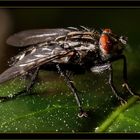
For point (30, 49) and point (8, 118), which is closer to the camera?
point (8, 118)

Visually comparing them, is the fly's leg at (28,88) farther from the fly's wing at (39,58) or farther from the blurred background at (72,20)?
the blurred background at (72,20)

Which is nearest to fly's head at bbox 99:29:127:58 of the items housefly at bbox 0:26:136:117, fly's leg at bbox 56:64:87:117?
housefly at bbox 0:26:136:117

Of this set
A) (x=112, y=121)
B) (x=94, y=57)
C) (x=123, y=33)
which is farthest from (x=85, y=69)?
(x=123, y=33)

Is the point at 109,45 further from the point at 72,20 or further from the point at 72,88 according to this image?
the point at 72,20

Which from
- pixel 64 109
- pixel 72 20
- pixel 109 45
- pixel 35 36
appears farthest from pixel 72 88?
pixel 72 20

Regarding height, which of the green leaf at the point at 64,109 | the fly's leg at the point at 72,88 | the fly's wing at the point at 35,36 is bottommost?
the green leaf at the point at 64,109

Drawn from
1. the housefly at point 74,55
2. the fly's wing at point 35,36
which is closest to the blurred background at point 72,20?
the fly's wing at point 35,36

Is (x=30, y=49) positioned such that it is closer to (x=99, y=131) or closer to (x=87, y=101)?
(x=87, y=101)
